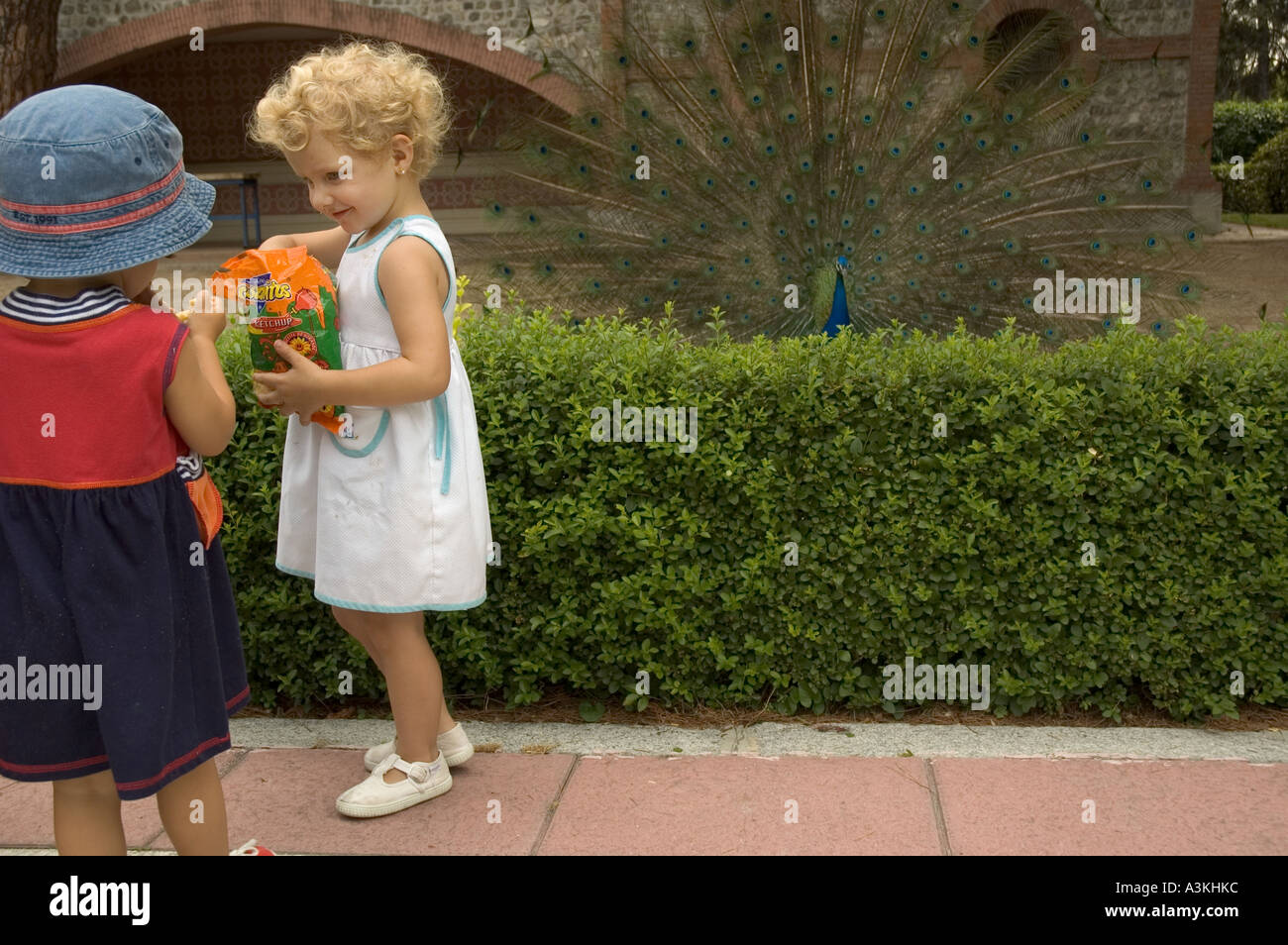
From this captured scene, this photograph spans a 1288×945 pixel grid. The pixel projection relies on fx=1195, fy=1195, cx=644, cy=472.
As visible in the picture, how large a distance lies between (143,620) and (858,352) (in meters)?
2.33

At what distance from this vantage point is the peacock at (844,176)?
6.29 m

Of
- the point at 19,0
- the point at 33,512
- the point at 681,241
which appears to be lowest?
the point at 33,512

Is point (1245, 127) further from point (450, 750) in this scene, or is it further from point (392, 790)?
point (392, 790)

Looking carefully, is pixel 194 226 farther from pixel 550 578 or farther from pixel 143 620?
pixel 550 578

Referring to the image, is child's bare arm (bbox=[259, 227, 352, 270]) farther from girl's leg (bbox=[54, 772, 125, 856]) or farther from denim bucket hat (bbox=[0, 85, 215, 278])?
girl's leg (bbox=[54, 772, 125, 856])

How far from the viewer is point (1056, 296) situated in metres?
6.26

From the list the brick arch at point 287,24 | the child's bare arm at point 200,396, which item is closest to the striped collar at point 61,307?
the child's bare arm at point 200,396

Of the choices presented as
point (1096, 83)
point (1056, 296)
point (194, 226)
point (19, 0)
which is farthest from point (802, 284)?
point (19, 0)

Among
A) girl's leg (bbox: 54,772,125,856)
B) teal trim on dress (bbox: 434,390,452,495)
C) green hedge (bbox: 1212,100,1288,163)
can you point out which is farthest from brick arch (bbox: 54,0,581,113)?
green hedge (bbox: 1212,100,1288,163)

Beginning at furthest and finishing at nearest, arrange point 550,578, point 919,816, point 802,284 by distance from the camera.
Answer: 1. point 802,284
2. point 550,578
3. point 919,816

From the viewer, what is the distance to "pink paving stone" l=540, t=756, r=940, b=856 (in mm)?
2834

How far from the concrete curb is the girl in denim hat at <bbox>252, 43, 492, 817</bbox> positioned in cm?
53

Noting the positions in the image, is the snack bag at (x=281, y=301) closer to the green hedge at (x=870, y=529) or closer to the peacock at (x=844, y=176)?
the green hedge at (x=870, y=529)

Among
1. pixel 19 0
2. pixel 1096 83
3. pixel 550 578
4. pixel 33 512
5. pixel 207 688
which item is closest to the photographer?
pixel 33 512
